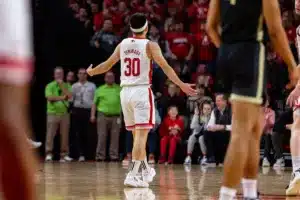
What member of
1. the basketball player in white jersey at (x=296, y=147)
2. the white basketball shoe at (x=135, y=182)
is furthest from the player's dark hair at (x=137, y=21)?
the basketball player in white jersey at (x=296, y=147)

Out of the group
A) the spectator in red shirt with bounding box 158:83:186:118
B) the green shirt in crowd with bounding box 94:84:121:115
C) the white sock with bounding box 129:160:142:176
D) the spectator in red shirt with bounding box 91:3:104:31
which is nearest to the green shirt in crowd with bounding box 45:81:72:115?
the green shirt in crowd with bounding box 94:84:121:115

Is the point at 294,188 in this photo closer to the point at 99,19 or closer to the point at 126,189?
the point at 126,189

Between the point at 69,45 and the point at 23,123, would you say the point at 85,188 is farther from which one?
the point at 69,45

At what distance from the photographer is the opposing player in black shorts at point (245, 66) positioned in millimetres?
5865

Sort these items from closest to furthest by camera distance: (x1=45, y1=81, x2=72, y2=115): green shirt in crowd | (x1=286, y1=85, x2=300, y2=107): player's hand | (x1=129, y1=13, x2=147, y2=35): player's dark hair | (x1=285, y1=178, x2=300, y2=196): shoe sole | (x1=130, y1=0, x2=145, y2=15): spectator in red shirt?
(x1=286, y1=85, x2=300, y2=107): player's hand → (x1=285, y1=178, x2=300, y2=196): shoe sole → (x1=129, y1=13, x2=147, y2=35): player's dark hair → (x1=45, y1=81, x2=72, y2=115): green shirt in crowd → (x1=130, y1=0, x2=145, y2=15): spectator in red shirt

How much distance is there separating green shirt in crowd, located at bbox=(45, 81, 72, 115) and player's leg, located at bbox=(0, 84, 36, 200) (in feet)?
49.8

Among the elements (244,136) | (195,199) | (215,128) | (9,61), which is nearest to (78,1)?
(215,128)

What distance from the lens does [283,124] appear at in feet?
53.8

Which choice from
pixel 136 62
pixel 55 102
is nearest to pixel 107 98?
pixel 55 102

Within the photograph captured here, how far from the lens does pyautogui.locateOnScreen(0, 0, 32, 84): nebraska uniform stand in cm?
318

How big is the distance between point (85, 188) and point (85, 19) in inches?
461

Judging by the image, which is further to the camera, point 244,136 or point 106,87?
point 106,87

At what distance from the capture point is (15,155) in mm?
3057

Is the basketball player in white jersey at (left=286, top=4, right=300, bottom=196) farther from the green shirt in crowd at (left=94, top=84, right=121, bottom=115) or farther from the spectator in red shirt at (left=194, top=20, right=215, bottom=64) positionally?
the spectator in red shirt at (left=194, top=20, right=215, bottom=64)
